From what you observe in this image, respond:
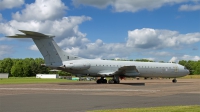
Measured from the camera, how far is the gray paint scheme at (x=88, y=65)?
3262 centimetres

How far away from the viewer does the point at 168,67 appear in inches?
1752

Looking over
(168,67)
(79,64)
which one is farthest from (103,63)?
(168,67)

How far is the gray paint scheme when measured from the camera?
32625 mm

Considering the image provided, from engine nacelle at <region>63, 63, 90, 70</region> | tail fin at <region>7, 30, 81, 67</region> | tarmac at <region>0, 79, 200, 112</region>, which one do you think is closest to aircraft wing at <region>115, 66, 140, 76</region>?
engine nacelle at <region>63, 63, 90, 70</region>

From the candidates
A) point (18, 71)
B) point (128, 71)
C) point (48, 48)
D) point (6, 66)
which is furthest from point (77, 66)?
point (6, 66)

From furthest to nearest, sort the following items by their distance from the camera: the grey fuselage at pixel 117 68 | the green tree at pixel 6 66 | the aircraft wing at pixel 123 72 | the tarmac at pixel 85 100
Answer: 1. the green tree at pixel 6 66
2. the aircraft wing at pixel 123 72
3. the grey fuselage at pixel 117 68
4. the tarmac at pixel 85 100

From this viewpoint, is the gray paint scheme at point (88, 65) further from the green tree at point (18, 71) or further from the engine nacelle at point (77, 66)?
the green tree at point (18, 71)

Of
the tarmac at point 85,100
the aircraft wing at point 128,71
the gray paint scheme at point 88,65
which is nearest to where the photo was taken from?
the tarmac at point 85,100

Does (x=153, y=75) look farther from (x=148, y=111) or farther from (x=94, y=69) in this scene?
(x=148, y=111)

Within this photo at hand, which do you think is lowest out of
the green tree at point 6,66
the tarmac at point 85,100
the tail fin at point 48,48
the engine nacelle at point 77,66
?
Result: the tarmac at point 85,100

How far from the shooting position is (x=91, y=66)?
119 feet

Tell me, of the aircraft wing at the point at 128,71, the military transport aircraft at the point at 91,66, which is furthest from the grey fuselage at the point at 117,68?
the aircraft wing at the point at 128,71

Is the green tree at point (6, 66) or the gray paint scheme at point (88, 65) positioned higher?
the green tree at point (6, 66)

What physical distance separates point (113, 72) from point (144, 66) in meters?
5.95
